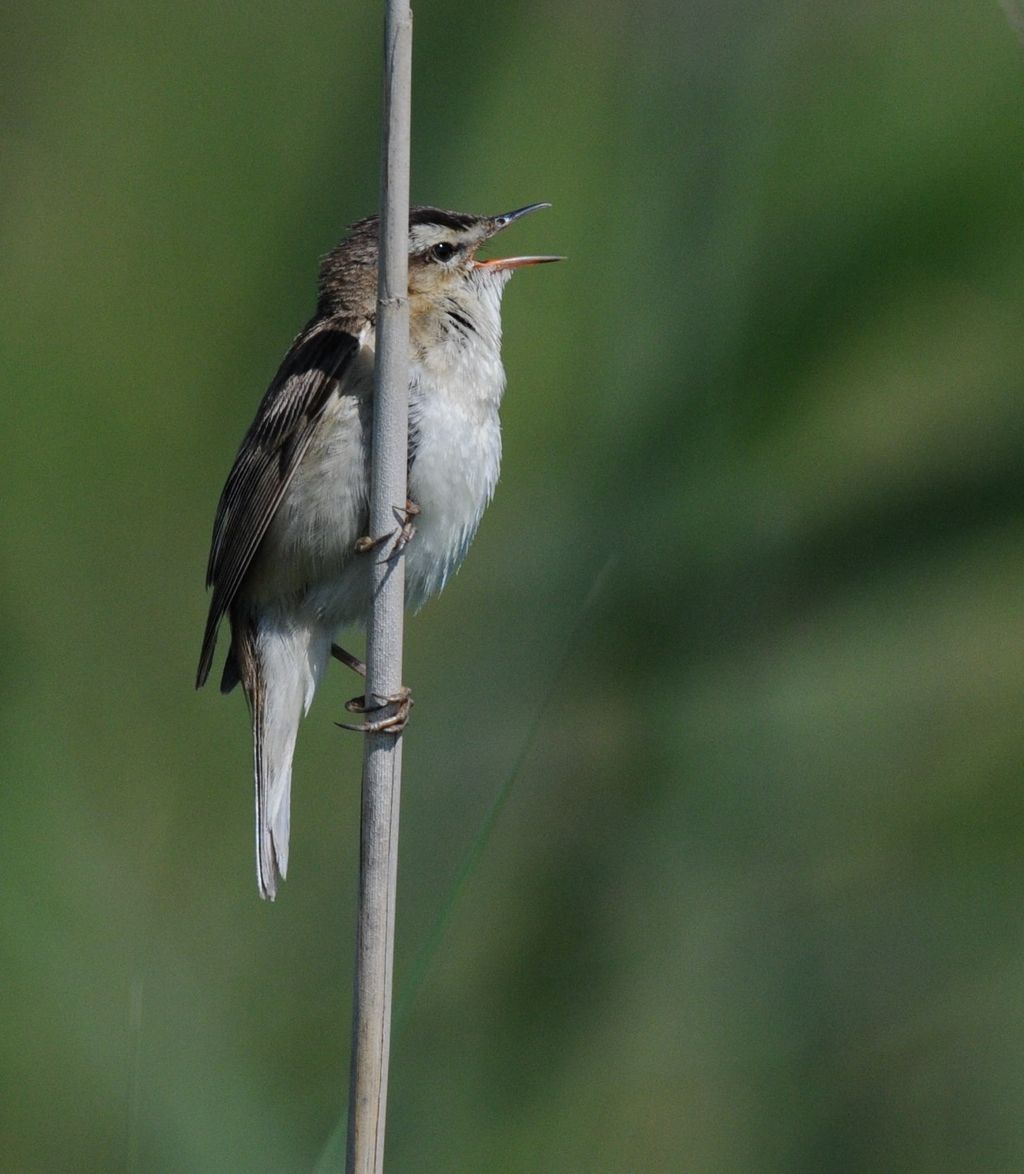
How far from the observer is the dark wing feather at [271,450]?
190cm

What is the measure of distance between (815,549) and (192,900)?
3.46 ft

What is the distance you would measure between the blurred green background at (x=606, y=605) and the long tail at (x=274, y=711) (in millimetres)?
117

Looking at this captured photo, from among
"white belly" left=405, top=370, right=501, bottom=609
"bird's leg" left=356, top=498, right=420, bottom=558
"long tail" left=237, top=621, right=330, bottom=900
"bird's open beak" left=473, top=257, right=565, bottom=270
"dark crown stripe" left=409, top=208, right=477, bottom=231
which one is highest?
"dark crown stripe" left=409, top=208, right=477, bottom=231

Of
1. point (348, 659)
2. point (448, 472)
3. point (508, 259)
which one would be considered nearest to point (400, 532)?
point (448, 472)

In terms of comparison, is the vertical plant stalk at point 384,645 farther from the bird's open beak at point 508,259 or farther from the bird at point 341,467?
the bird's open beak at point 508,259

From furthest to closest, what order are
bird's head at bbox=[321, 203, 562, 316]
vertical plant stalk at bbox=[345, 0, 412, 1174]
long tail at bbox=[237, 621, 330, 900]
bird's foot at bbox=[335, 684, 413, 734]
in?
1. bird's head at bbox=[321, 203, 562, 316]
2. long tail at bbox=[237, 621, 330, 900]
3. bird's foot at bbox=[335, 684, 413, 734]
4. vertical plant stalk at bbox=[345, 0, 412, 1174]

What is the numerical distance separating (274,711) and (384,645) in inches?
22.6

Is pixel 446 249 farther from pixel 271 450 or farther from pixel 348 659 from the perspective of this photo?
pixel 348 659

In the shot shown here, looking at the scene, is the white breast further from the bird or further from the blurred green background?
the blurred green background

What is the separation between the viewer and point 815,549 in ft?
6.56

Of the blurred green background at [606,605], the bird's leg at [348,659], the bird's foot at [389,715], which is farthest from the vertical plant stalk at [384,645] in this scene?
the bird's leg at [348,659]

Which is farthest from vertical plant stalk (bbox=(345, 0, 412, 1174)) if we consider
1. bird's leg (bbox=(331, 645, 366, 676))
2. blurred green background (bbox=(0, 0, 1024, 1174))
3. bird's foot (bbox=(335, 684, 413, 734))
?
bird's leg (bbox=(331, 645, 366, 676))

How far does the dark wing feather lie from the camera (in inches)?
74.8

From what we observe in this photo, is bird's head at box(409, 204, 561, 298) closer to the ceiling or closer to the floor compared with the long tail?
closer to the ceiling
